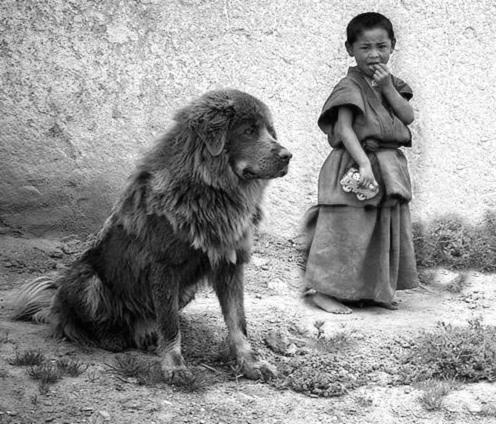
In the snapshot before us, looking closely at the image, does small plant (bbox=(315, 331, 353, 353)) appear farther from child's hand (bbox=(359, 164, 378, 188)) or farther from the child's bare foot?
child's hand (bbox=(359, 164, 378, 188))

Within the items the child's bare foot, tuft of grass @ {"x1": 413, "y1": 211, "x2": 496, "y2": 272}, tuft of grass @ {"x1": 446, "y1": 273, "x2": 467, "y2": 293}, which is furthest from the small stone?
tuft of grass @ {"x1": 413, "y1": 211, "x2": 496, "y2": 272}

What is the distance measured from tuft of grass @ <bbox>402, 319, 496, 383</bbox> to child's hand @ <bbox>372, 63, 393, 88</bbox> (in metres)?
1.92

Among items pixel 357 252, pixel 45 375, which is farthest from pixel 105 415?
pixel 357 252

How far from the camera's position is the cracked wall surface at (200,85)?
657 cm

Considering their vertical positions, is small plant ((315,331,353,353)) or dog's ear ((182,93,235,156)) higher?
dog's ear ((182,93,235,156))

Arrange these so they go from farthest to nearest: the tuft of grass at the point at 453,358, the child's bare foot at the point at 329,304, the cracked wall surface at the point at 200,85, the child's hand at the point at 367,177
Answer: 1. the cracked wall surface at the point at 200,85
2. the child's bare foot at the point at 329,304
3. the child's hand at the point at 367,177
4. the tuft of grass at the point at 453,358

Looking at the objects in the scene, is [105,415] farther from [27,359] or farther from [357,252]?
[357,252]

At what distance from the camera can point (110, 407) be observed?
12.8 feet

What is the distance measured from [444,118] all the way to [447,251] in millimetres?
1356

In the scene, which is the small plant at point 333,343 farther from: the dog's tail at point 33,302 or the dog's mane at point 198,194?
the dog's tail at point 33,302

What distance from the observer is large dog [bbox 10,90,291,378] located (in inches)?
167

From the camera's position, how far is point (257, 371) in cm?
440

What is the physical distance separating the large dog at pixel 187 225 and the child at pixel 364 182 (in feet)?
4.28

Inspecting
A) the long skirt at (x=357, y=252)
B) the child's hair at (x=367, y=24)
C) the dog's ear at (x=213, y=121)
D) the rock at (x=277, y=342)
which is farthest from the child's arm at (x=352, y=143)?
the dog's ear at (x=213, y=121)
